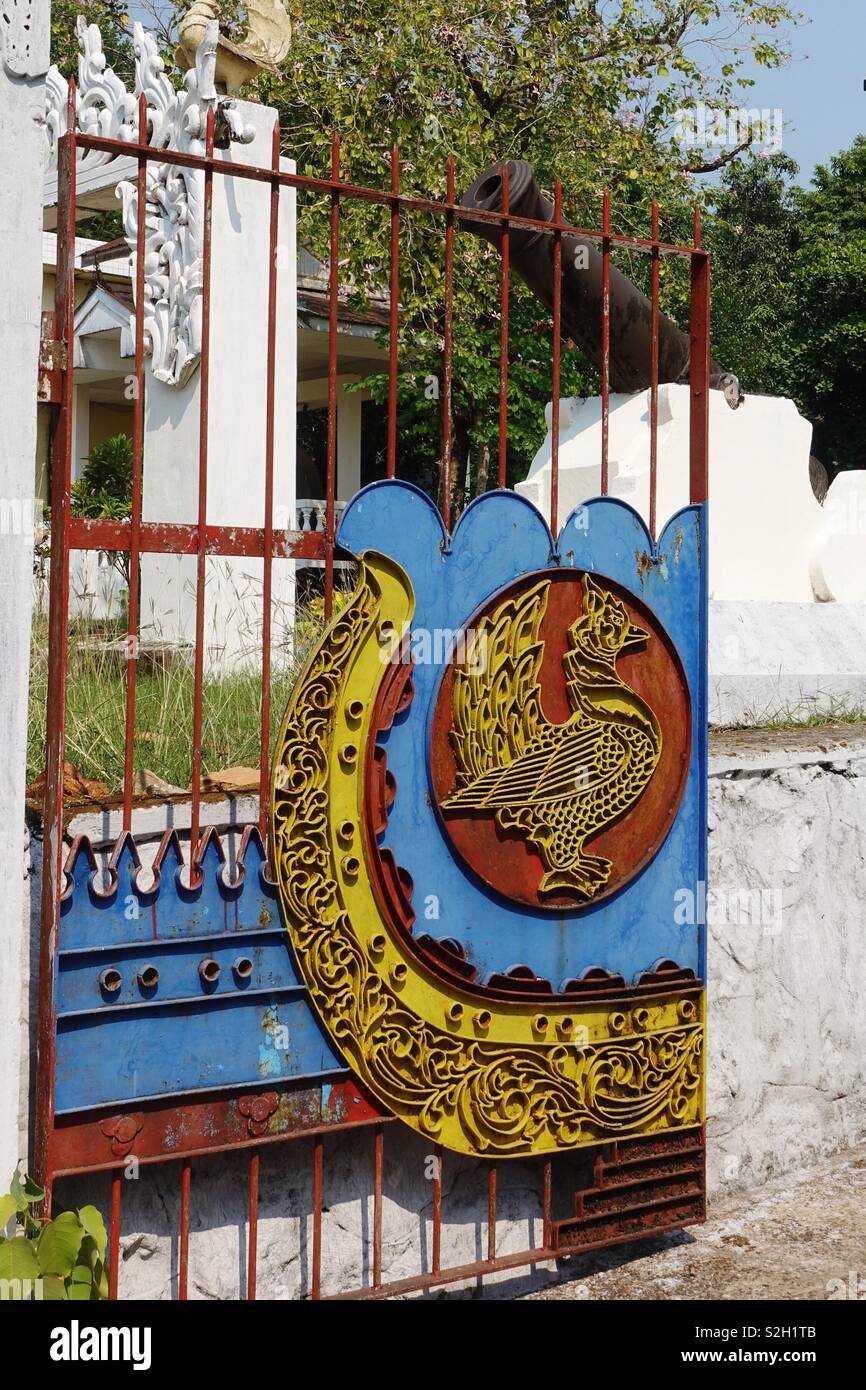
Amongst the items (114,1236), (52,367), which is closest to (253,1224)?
(114,1236)

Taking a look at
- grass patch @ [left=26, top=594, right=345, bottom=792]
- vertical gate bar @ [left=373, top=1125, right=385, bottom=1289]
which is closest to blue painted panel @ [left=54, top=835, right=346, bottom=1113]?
vertical gate bar @ [left=373, top=1125, right=385, bottom=1289]

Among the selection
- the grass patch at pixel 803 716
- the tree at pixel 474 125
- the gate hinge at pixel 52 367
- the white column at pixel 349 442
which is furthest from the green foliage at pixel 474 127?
the gate hinge at pixel 52 367

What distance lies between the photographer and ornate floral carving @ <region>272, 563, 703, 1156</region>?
10.1 feet

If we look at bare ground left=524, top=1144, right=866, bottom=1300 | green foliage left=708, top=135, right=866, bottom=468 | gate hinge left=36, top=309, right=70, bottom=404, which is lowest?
bare ground left=524, top=1144, right=866, bottom=1300

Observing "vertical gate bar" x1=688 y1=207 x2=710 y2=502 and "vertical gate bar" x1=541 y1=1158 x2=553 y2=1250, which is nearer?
"vertical gate bar" x1=541 y1=1158 x2=553 y2=1250

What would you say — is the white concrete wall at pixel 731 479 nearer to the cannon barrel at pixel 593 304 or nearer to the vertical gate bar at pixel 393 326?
the cannon barrel at pixel 593 304

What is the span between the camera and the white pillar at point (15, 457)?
272 cm

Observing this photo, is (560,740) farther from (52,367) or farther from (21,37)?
(21,37)

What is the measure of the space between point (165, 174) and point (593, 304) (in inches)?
92.5

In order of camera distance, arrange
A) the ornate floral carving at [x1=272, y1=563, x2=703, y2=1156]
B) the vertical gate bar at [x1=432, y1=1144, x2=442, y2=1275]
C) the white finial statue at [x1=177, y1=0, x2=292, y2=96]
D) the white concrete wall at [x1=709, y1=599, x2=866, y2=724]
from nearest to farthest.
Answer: the ornate floral carving at [x1=272, y1=563, x2=703, y2=1156], the vertical gate bar at [x1=432, y1=1144, x2=442, y2=1275], the white concrete wall at [x1=709, y1=599, x2=866, y2=724], the white finial statue at [x1=177, y1=0, x2=292, y2=96]

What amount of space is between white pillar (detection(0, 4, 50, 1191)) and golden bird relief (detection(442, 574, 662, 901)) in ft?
3.37

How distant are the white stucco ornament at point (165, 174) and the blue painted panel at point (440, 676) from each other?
152 inches

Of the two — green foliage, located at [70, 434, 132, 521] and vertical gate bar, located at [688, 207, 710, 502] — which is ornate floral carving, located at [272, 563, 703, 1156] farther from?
green foliage, located at [70, 434, 132, 521]

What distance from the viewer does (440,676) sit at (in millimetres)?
3311
